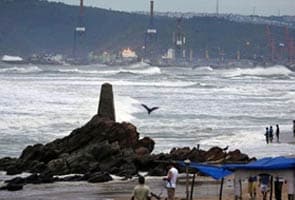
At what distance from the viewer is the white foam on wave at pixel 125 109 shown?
4606 cm

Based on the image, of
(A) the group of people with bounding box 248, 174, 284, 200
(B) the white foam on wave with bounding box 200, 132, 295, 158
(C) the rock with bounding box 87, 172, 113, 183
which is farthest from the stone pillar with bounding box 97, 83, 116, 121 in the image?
(A) the group of people with bounding box 248, 174, 284, 200

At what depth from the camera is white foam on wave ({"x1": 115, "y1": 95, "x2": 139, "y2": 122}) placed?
46.1m

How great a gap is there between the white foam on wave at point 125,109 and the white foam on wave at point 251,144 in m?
10.0

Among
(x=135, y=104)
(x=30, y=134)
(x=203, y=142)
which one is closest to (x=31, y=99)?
(x=135, y=104)

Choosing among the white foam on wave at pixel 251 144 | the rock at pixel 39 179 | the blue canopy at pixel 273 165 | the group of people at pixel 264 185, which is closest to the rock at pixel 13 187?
the rock at pixel 39 179

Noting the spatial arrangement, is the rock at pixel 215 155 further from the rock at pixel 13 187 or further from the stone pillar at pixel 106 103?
the rock at pixel 13 187

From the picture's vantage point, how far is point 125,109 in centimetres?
5206

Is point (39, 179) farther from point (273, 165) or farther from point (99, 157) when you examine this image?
point (273, 165)

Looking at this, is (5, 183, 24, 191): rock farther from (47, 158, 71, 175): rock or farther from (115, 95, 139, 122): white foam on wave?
(115, 95, 139, 122): white foam on wave

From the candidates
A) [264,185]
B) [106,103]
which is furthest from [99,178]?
[106,103]

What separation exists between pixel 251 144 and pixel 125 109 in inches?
795

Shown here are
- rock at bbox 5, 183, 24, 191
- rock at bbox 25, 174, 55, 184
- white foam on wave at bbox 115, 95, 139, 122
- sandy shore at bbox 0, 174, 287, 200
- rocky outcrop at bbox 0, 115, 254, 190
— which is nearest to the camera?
sandy shore at bbox 0, 174, 287, 200

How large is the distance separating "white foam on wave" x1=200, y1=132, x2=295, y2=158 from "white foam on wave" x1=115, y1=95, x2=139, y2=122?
32.9 ft

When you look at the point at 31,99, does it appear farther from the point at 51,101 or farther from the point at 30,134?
the point at 30,134
